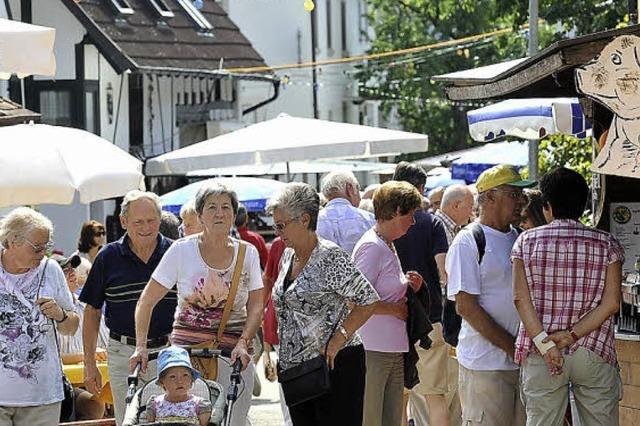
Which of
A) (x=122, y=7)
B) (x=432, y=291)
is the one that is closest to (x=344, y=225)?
(x=432, y=291)

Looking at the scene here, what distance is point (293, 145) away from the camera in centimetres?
1672

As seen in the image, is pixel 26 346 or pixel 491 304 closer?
pixel 26 346

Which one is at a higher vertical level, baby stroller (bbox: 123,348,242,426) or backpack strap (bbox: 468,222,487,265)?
backpack strap (bbox: 468,222,487,265)

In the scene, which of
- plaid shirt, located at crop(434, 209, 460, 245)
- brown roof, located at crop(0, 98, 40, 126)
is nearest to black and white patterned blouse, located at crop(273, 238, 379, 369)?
plaid shirt, located at crop(434, 209, 460, 245)

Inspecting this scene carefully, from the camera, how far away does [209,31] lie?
3309cm

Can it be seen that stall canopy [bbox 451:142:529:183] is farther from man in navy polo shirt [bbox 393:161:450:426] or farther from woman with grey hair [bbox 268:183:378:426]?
woman with grey hair [bbox 268:183:378:426]

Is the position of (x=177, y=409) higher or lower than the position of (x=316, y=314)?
lower

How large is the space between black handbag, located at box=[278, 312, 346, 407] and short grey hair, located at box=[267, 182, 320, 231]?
0.69 metres

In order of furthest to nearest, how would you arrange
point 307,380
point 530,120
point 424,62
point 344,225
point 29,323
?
point 424,62
point 530,120
point 344,225
point 29,323
point 307,380

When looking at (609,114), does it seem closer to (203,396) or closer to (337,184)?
(337,184)

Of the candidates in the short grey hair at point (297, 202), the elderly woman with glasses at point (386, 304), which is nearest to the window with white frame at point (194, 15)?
the elderly woman with glasses at point (386, 304)

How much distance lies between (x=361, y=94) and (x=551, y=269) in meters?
42.5

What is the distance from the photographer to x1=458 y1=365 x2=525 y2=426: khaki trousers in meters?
8.93

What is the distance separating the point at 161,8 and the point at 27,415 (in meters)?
22.8
